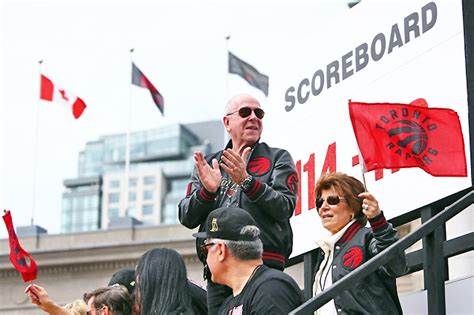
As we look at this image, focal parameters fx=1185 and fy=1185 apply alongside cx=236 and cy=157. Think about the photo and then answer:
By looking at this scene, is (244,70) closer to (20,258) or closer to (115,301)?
(20,258)


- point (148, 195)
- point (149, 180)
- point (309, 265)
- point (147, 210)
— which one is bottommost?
point (309, 265)

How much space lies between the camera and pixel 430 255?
6.53 metres

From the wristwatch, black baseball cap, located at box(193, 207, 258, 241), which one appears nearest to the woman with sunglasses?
the wristwatch

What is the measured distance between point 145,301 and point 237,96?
1.56m

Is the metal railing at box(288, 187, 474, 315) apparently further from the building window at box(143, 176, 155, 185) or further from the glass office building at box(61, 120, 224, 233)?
the building window at box(143, 176, 155, 185)

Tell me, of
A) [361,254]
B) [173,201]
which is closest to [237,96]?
[361,254]

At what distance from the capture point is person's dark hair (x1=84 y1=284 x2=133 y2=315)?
24.5ft

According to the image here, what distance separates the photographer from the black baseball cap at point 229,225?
6.17m

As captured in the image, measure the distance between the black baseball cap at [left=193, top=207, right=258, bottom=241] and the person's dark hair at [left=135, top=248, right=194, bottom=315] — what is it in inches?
26.4

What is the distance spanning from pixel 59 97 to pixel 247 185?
88.4 feet

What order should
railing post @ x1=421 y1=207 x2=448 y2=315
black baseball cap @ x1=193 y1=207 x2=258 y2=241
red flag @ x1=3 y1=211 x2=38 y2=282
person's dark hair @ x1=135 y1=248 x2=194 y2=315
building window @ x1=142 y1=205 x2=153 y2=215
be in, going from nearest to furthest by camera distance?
black baseball cap @ x1=193 y1=207 x2=258 y2=241 < railing post @ x1=421 y1=207 x2=448 y2=315 < person's dark hair @ x1=135 y1=248 x2=194 y2=315 < red flag @ x1=3 y1=211 x2=38 y2=282 < building window @ x1=142 y1=205 x2=153 y2=215

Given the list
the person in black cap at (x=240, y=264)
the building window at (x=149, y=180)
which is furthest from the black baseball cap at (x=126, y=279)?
the building window at (x=149, y=180)

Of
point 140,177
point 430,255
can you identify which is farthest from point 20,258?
point 140,177

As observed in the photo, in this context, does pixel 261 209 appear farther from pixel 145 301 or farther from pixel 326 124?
pixel 326 124
